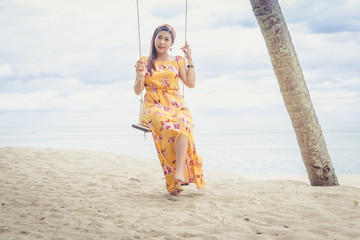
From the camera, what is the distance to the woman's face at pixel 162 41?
13.1ft

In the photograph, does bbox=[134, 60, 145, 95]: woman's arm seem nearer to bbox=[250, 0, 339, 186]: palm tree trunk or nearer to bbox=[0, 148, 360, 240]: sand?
bbox=[0, 148, 360, 240]: sand

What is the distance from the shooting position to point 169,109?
12.8 feet

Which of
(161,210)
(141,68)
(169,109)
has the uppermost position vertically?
(141,68)

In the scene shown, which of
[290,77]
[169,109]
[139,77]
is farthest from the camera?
[290,77]

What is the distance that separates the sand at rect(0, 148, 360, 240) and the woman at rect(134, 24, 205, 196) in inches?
13.5

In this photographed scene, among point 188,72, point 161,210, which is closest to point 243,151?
point 188,72

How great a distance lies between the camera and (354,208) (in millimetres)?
3264

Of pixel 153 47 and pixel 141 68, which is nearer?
pixel 141 68

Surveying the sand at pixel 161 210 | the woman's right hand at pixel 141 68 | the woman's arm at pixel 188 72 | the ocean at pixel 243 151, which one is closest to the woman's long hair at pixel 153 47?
the woman's right hand at pixel 141 68

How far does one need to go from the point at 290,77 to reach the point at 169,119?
169 centimetres

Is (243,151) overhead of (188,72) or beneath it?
beneath

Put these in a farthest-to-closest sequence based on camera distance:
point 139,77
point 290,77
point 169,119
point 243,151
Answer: point 243,151
point 290,77
point 139,77
point 169,119

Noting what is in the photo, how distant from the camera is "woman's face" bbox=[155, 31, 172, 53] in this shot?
3.98 meters

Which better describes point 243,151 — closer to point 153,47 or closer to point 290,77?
point 290,77
